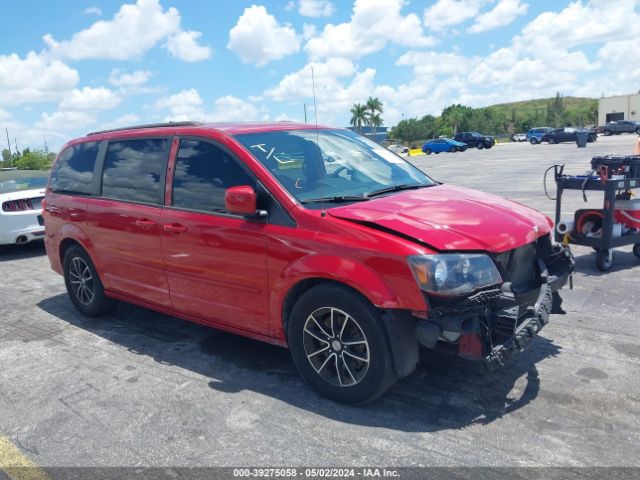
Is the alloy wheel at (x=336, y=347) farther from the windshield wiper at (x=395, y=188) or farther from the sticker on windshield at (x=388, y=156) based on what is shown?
the sticker on windshield at (x=388, y=156)

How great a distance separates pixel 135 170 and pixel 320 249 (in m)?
2.30

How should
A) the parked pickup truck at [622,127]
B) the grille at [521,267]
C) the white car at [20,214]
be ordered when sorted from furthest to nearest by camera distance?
the parked pickup truck at [622,127], the white car at [20,214], the grille at [521,267]

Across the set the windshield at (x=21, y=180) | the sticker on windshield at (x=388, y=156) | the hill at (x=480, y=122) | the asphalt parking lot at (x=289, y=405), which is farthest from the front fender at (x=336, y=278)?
the hill at (x=480, y=122)

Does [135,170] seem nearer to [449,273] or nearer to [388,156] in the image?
[388,156]

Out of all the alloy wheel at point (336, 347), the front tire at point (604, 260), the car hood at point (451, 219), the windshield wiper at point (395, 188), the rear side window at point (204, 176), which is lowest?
the front tire at point (604, 260)

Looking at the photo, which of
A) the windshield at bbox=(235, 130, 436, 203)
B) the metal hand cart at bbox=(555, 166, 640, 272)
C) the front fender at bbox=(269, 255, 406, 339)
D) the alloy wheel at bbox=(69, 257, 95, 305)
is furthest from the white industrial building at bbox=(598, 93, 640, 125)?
the front fender at bbox=(269, 255, 406, 339)

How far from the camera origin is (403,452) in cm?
313

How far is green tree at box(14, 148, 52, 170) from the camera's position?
45.6 metres

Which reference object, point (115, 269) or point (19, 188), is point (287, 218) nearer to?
point (115, 269)

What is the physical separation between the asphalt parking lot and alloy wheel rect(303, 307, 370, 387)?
0.22 metres

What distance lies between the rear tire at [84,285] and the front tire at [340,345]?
2732mm

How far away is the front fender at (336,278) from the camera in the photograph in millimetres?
3344

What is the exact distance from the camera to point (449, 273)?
3.26 m

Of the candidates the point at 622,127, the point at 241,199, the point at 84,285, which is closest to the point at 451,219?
the point at 241,199
